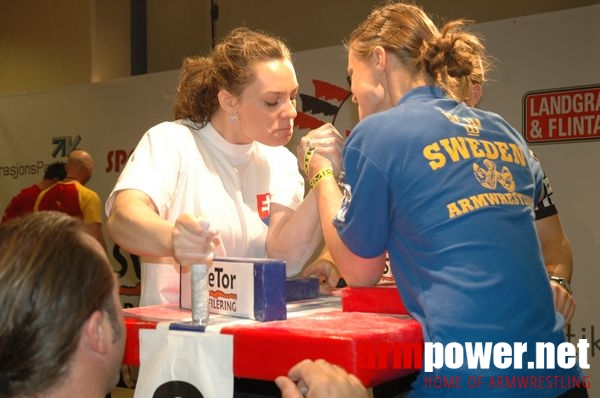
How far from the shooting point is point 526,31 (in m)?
3.44

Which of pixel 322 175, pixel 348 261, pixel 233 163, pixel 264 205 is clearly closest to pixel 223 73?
pixel 233 163

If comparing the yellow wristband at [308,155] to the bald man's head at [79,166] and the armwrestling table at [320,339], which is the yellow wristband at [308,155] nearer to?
the armwrestling table at [320,339]

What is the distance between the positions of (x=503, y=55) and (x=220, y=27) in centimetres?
310

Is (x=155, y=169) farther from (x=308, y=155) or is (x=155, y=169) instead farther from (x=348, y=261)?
(x=348, y=261)

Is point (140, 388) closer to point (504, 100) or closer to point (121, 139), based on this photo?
point (504, 100)

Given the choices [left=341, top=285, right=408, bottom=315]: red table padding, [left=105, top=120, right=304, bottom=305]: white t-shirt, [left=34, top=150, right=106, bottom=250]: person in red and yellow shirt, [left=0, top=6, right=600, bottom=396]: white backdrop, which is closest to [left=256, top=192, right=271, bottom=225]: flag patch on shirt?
[left=105, top=120, right=304, bottom=305]: white t-shirt

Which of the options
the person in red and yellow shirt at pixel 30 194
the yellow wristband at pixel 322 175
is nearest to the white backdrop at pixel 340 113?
the person in red and yellow shirt at pixel 30 194

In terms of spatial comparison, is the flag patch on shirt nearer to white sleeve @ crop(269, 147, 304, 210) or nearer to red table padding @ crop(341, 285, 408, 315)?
white sleeve @ crop(269, 147, 304, 210)

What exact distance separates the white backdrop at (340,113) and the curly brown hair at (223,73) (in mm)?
914

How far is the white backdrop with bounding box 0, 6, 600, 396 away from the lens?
3.27m

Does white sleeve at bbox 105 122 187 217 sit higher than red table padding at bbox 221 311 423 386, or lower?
higher

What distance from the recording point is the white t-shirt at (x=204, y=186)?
5.20ft

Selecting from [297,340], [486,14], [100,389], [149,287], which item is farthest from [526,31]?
[100,389]

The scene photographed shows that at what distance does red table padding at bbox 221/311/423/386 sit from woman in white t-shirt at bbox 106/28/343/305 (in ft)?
1.64
